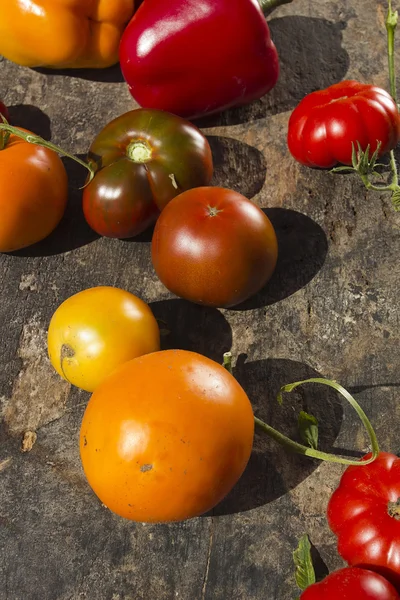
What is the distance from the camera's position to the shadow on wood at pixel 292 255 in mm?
1589

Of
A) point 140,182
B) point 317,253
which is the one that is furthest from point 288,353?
point 140,182

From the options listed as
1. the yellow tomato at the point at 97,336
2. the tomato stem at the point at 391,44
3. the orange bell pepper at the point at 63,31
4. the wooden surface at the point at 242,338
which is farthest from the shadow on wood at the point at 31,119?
the tomato stem at the point at 391,44

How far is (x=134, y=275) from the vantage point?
1.64 m

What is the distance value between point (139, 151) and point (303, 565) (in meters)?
0.96

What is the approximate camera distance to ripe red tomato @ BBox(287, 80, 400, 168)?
1621 mm

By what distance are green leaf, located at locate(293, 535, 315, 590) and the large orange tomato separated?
18cm

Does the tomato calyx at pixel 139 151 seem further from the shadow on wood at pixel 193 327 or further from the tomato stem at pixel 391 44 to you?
the tomato stem at pixel 391 44

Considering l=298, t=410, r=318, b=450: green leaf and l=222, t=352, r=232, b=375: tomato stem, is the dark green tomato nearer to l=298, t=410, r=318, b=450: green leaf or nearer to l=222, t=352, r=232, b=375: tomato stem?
l=222, t=352, r=232, b=375: tomato stem

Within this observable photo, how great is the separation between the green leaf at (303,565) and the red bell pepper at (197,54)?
1.16 meters

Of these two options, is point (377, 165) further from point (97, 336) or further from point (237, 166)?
point (97, 336)

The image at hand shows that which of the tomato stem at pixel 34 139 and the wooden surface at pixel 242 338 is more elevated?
the tomato stem at pixel 34 139

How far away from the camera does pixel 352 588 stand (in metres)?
1.08

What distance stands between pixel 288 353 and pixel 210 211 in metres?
0.35

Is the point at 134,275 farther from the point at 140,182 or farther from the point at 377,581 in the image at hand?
the point at 377,581
